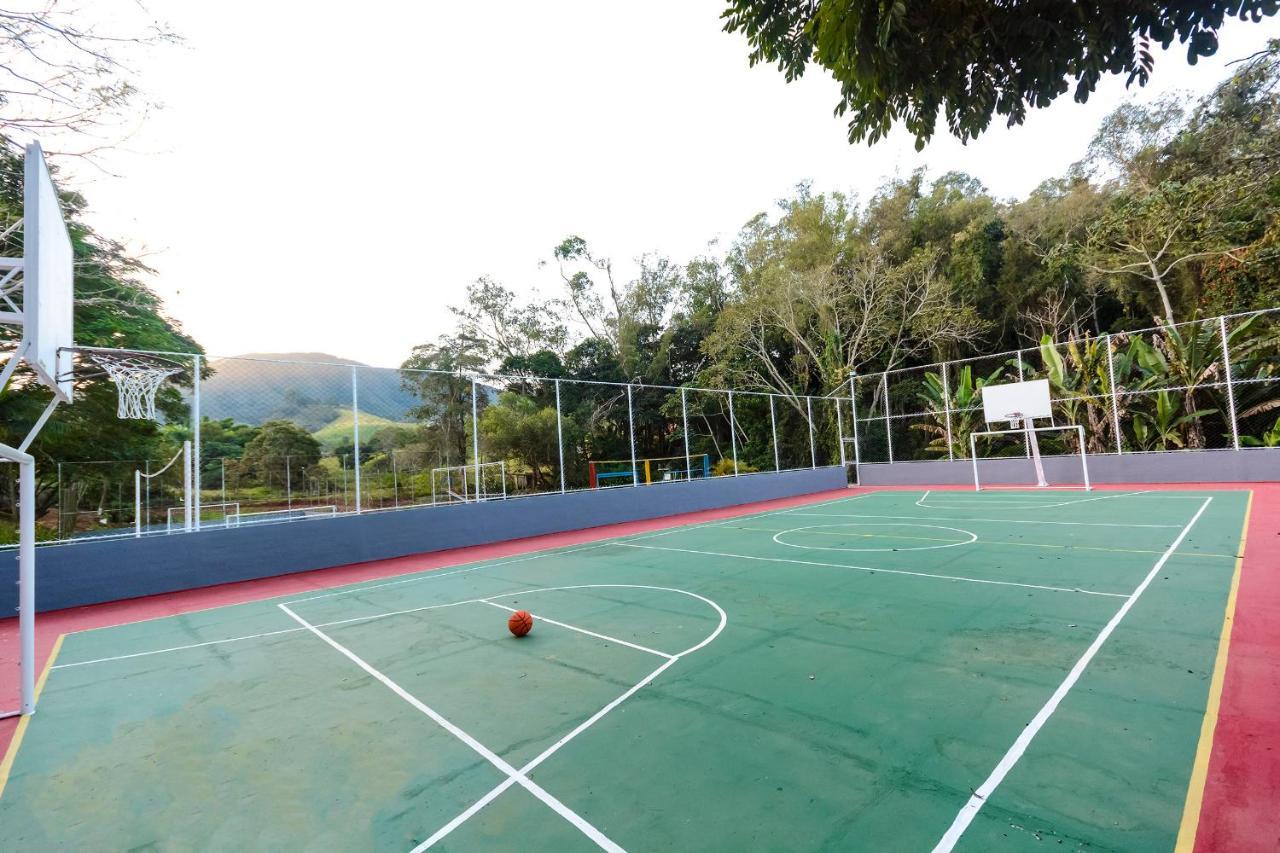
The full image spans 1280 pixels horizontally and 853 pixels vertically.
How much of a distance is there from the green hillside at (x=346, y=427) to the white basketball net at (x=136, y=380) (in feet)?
7.65

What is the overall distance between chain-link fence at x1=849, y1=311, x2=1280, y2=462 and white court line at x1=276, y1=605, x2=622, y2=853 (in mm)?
16230

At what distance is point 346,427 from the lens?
9.52m

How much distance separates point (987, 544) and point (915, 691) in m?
5.29

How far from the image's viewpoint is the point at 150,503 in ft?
44.2

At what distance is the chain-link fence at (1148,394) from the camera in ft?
45.6

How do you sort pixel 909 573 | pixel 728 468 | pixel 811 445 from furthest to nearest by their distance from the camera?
1. pixel 811 445
2. pixel 728 468
3. pixel 909 573

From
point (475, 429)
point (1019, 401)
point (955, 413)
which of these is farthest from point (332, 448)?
point (955, 413)

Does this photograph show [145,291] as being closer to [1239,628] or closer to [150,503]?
[150,503]

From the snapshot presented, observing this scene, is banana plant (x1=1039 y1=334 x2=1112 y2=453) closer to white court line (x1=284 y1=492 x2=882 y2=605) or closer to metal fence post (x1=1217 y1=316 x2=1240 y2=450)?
metal fence post (x1=1217 y1=316 x2=1240 y2=450)

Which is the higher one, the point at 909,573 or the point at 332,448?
the point at 332,448

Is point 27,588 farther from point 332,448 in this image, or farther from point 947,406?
point 947,406

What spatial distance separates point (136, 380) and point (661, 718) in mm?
7791

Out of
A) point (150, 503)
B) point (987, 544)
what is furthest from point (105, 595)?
point (987, 544)

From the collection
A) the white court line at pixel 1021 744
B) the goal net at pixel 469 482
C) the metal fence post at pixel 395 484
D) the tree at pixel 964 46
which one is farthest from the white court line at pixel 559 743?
the metal fence post at pixel 395 484
